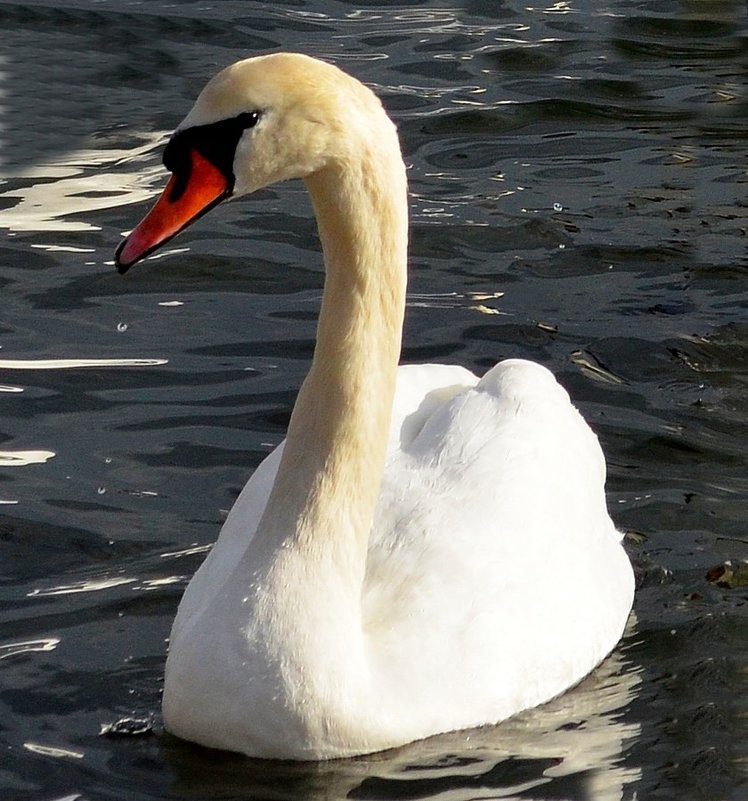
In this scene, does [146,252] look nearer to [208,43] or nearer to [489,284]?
[489,284]

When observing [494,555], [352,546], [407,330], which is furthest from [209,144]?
[407,330]

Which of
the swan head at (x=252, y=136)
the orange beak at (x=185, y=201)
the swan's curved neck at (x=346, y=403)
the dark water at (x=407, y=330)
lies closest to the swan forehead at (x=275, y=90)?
the swan head at (x=252, y=136)

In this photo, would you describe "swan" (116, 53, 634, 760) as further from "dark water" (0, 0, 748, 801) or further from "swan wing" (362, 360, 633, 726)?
"dark water" (0, 0, 748, 801)

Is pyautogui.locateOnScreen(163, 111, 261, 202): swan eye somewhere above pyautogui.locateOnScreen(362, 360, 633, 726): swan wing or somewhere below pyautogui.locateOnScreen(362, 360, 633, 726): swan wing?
above

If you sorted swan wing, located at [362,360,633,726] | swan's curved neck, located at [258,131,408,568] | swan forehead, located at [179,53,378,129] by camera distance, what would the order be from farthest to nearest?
swan wing, located at [362,360,633,726] → swan's curved neck, located at [258,131,408,568] → swan forehead, located at [179,53,378,129]

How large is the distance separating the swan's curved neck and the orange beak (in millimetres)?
337

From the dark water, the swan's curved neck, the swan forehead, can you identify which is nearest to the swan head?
the swan forehead

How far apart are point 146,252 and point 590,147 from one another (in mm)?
7037

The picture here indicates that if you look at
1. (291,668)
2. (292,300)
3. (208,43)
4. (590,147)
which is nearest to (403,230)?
(291,668)

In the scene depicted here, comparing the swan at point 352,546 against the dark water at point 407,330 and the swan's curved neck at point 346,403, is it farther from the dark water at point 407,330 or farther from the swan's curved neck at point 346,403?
the dark water at point 407,330

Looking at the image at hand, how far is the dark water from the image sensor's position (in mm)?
5676

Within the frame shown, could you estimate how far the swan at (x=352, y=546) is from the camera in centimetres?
495

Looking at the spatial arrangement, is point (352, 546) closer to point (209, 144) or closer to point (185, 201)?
point (185, 201)

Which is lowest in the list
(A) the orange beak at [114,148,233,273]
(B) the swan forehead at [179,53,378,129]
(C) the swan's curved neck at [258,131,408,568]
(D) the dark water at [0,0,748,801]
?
(D) the dark water at [0,0,748,801]
